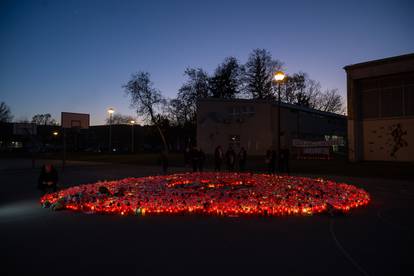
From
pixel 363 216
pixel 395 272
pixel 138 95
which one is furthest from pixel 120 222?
pixel 138 95

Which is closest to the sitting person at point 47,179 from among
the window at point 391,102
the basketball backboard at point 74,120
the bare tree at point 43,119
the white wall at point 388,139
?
the basketball backboard at point 74,120

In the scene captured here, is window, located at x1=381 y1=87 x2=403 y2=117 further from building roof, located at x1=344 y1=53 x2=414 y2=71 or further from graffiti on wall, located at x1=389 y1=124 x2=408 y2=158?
building roof, located at x1=344 y1=53 x2=414 y2=71

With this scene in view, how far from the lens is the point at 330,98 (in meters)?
68.4

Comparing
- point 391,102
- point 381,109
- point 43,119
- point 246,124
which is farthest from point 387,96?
point 43,119

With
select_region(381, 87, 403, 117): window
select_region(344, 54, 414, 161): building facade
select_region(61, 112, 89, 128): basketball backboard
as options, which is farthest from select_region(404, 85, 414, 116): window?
select_region(61, 112, 89, 128): basketball backboard

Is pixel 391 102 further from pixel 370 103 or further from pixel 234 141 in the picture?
pixel 234 141

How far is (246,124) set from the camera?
3803 centimetres

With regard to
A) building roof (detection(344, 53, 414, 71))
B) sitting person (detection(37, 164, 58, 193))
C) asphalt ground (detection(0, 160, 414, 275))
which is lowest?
asphalt ground (detection(0, 160, 414, 275))

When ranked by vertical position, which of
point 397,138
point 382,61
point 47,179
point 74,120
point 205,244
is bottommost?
point 205,244

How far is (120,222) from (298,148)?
3048cm

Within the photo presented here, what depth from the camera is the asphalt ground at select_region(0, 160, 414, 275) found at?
4.89 metres

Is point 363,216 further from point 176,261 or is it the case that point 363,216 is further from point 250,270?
point 176,261

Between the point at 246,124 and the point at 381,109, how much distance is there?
574 inches

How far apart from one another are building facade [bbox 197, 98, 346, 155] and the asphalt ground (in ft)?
92.7
